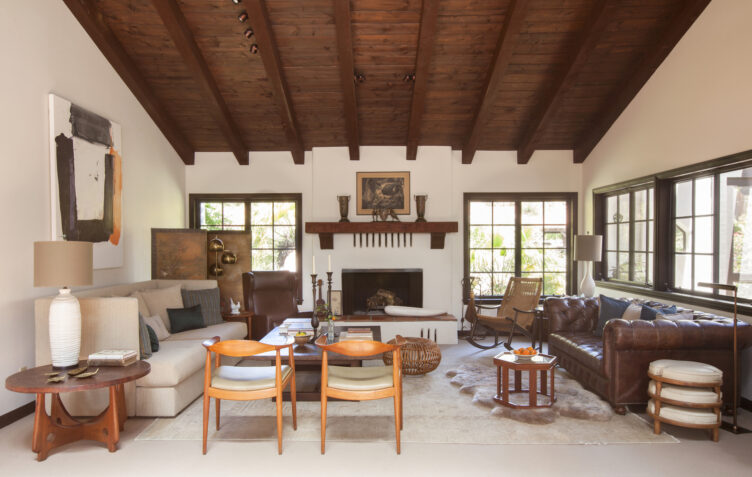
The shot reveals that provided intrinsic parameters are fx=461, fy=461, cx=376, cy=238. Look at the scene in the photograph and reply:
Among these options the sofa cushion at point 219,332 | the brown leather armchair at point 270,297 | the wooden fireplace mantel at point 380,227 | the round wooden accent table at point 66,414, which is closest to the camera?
the round wooden accent table at point 66,414

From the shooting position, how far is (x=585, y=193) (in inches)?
291

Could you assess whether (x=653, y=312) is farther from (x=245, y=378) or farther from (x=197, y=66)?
(x=197, y=66)

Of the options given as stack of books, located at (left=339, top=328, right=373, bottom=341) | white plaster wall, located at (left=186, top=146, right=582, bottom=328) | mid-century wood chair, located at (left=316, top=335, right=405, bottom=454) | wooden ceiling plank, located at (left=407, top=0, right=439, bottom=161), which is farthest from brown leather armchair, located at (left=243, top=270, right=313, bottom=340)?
mid-century wood chair, located at (left=316, top=335, right=405, bottom=454)

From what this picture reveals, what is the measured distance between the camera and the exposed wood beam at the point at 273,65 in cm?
473

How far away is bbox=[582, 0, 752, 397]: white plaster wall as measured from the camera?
4160mm

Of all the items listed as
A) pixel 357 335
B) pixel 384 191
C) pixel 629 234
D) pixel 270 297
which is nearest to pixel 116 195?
pixel 270 297

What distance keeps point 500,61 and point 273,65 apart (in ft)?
8.62

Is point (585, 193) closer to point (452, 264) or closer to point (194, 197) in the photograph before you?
point (452, 264)

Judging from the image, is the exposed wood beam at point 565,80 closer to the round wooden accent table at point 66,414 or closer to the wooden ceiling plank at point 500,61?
the wooden ceiling plank at point 500,61

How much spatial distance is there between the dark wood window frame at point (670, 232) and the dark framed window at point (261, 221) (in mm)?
4854

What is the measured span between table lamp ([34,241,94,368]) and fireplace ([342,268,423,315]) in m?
4.38

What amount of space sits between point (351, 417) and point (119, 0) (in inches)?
190

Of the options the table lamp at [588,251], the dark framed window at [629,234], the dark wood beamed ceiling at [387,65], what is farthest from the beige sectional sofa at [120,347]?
the dark framed window at [629,234]

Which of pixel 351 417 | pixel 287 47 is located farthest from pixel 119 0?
pixel 351 417
